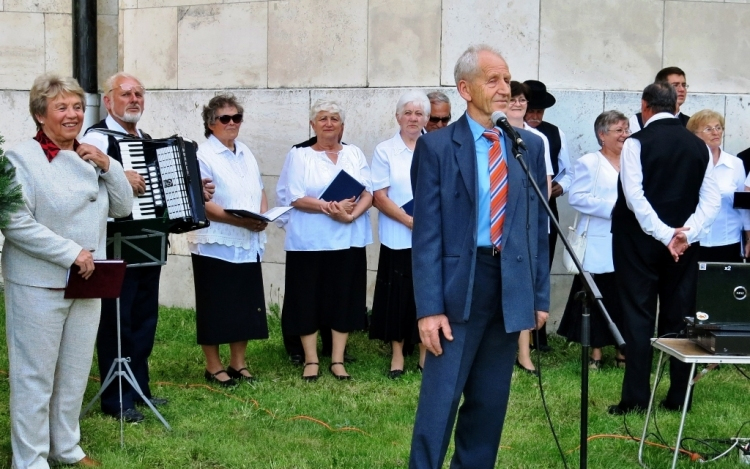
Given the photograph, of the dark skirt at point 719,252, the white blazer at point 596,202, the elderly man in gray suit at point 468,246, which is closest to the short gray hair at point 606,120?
the white blazer at point 596,202

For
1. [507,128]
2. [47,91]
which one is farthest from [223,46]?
[507,128]

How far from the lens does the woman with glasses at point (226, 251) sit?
7574 mm

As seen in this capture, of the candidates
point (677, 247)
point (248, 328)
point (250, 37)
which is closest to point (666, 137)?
point (677, 247)

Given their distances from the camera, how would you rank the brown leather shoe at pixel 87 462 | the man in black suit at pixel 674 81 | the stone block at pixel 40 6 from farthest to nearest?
the stone block at pixel 40 6
the man in black suit at pixel 674 81
the brown leather shoe at pixel 87 462

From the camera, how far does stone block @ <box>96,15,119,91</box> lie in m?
11.0

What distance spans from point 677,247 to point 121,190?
3435mm

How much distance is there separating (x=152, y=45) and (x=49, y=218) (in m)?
5.41

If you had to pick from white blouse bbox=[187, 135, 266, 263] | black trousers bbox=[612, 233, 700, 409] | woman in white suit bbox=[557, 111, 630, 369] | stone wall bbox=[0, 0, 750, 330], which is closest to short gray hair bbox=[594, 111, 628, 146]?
woman in white suit bbox=[557, 111, 630, 369]

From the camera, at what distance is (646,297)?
6844mm

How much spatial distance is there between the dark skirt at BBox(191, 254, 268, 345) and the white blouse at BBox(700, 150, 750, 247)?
374 cm

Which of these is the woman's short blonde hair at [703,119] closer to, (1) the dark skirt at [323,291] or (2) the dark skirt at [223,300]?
(1) the dark skirt at [323,291]

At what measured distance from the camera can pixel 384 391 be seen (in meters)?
7.61

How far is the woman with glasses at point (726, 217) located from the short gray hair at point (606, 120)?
2.08ft

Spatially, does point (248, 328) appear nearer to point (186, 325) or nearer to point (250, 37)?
point (186, 325)
